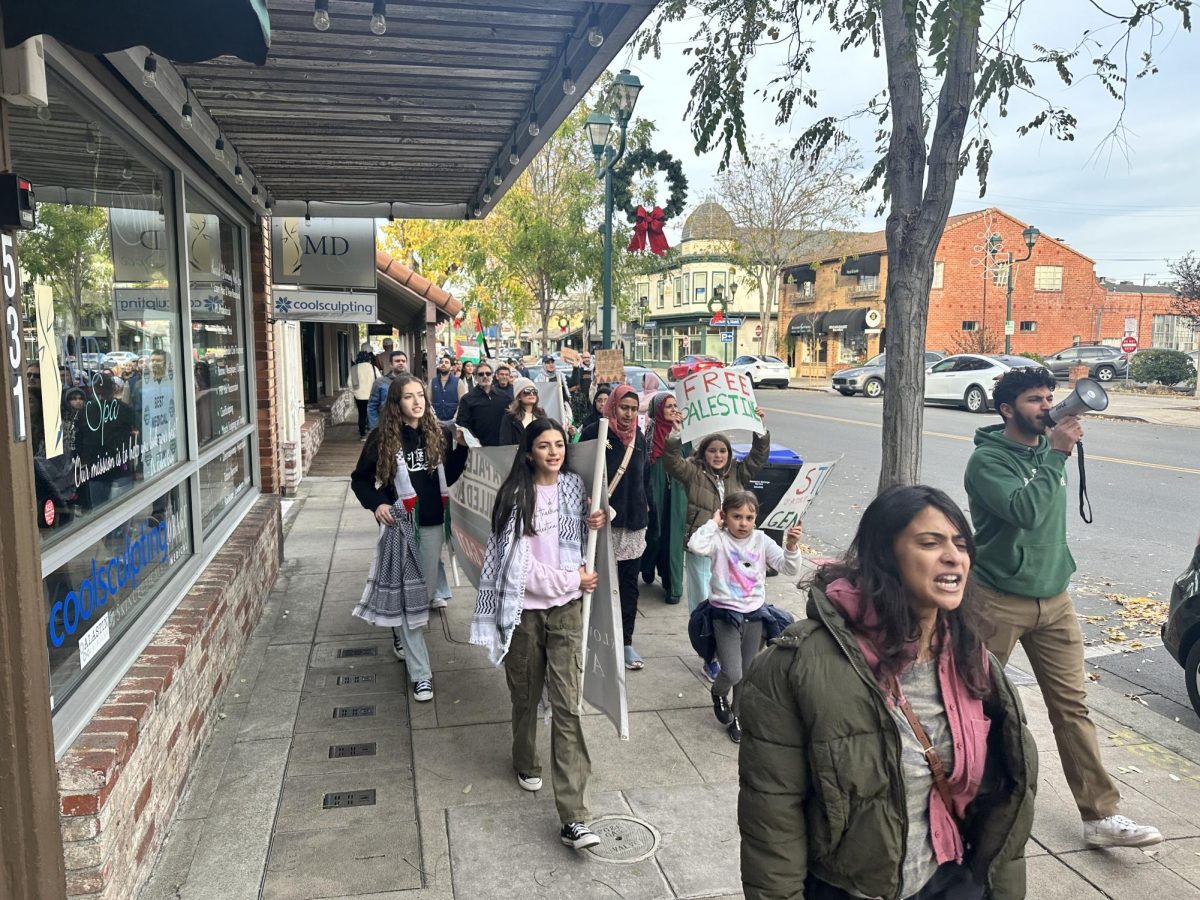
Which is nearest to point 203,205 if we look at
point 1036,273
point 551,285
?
point 551,285

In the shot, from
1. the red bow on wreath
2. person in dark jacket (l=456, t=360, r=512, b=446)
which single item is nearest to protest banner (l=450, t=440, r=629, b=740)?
person in dark jacket (l=456, t=360, r=512, b=446)

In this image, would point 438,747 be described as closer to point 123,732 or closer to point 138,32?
point 123,732

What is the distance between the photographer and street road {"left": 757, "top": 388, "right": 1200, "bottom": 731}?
612 cm

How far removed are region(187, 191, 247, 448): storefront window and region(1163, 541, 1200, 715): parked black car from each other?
227 inches

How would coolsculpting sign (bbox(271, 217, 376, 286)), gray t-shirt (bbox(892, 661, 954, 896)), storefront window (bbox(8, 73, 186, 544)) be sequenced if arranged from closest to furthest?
gray t-shirt (bbox(892, 661, 954, 896)) → storefront window (bbox(8, 73, 186, 544)) → coolsculpting sign (bbox(271, 217, 376, 286))

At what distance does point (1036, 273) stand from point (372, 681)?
49.6 meters

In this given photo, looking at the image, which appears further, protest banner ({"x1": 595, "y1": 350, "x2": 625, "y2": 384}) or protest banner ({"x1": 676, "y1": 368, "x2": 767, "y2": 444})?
protest banner ({"x1": 595, "y1": 350, "x2": 625, "y2": 384})

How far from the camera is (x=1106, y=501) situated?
36.9ft

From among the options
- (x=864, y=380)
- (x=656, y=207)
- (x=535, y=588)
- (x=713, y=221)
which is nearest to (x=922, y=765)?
(x=535, y=588)

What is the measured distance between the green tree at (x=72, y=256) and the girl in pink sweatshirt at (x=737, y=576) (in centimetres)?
296

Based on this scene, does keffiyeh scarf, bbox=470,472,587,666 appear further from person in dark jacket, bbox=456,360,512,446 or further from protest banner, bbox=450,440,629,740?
person in dark jacket, bbox=456,360,512,446

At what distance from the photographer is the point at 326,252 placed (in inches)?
354

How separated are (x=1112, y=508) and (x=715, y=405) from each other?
7564 mm

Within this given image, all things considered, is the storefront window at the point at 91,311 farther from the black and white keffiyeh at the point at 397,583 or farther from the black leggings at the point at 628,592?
the black leggings at the point at 628,592
